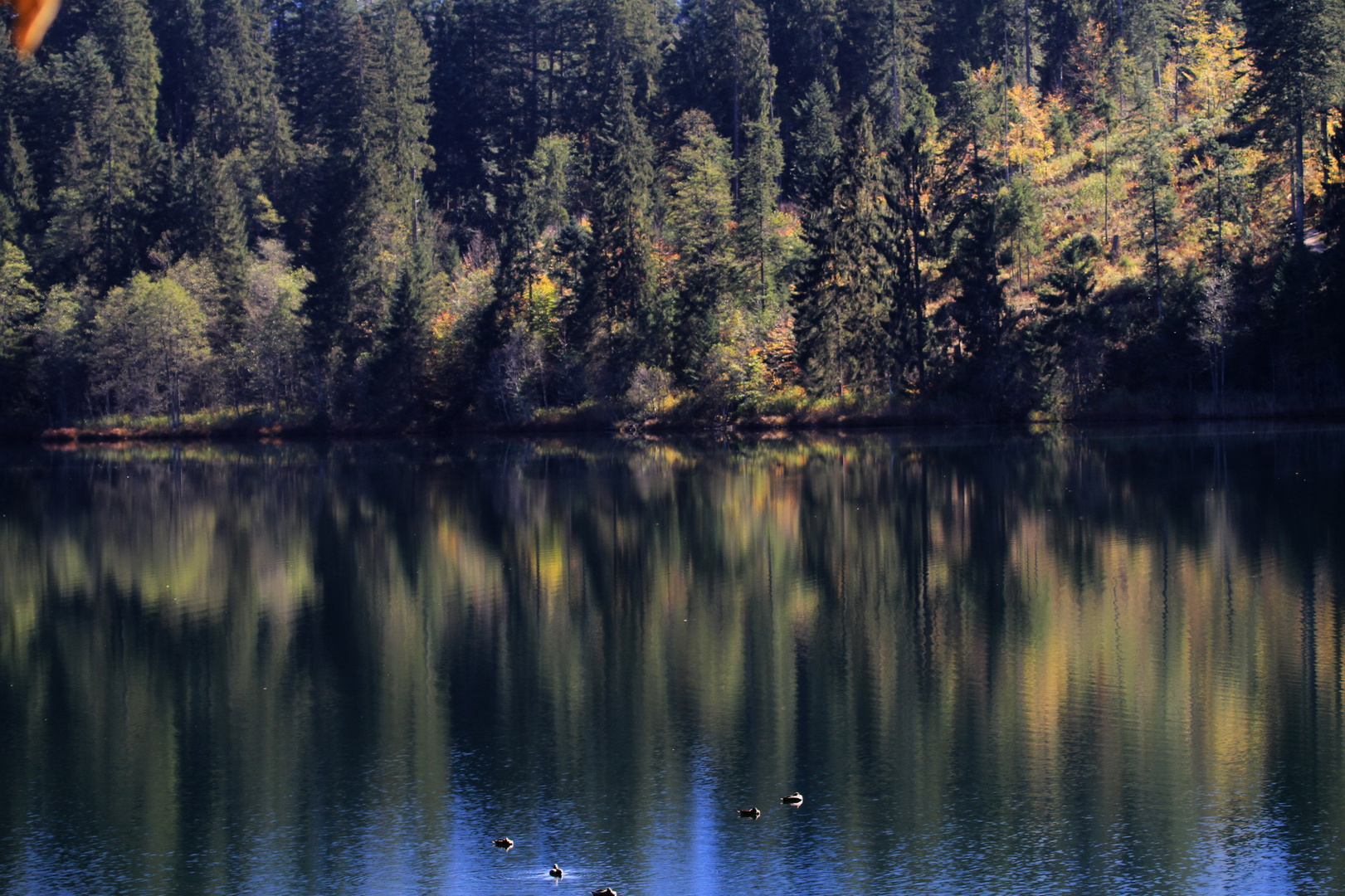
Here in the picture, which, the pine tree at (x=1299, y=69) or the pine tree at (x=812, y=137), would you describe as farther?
the pine tree at (x=812, y=137)

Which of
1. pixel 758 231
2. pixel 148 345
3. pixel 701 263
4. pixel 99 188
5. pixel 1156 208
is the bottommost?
pixel 148 345

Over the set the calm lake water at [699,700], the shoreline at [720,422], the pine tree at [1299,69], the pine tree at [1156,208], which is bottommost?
the calm lake water at [699,700]

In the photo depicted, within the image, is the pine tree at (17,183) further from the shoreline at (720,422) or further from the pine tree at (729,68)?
the pine tree at (729,68)

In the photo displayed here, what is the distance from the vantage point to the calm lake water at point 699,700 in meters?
12.5

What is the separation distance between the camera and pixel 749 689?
1794cm

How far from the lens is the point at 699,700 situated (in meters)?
17.6

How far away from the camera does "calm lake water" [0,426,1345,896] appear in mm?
12516

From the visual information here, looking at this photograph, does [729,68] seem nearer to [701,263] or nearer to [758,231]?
[758,231]

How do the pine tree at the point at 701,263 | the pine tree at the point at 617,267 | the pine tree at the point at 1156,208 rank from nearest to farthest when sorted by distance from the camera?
the pine tree at the point at 1156,208
the pine tree at the point at 701,263
the pine tree at the point at 617,267

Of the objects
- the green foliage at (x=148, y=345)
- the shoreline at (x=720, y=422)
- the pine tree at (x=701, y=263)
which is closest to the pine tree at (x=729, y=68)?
the pine tree at (x=701, y=263)

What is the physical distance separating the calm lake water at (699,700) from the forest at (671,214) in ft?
104

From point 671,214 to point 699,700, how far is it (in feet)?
227

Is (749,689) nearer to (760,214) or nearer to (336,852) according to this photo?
(336,852)

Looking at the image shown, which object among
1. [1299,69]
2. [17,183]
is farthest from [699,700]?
[17,183]
